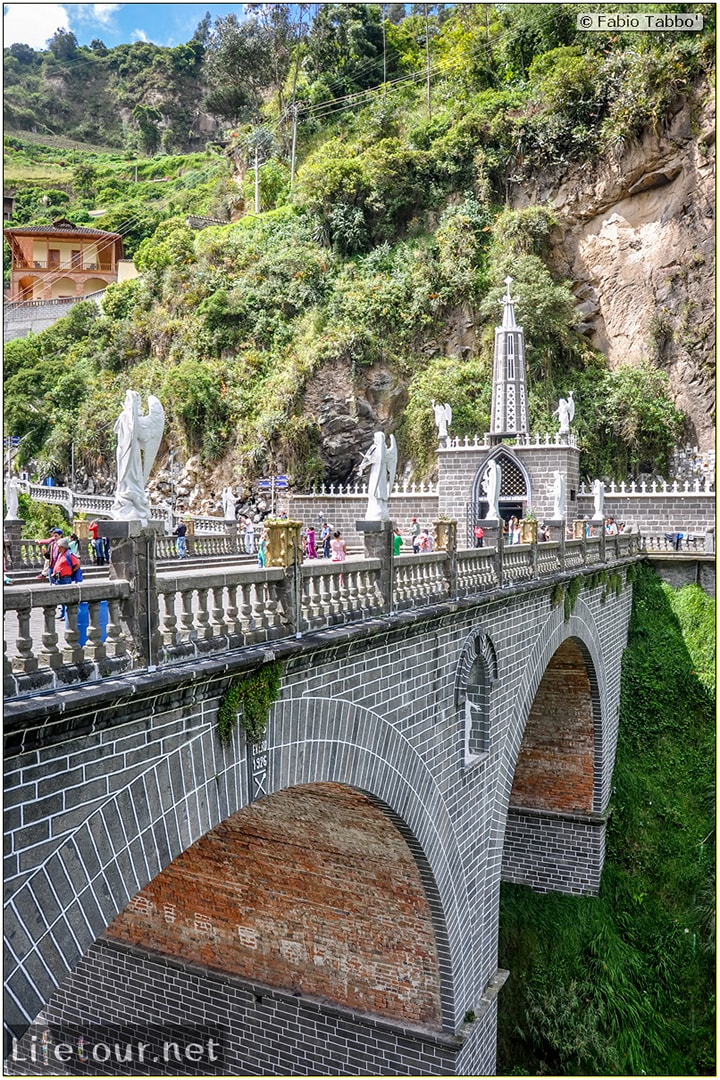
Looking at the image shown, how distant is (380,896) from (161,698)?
6.68m

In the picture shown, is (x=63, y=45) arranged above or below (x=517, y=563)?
above

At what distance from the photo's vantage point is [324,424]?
114 ft

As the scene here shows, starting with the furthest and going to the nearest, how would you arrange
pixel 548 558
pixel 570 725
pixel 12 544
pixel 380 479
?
pixel 570 725, pixel 548 558, pixel 12 544, pixel 380 479

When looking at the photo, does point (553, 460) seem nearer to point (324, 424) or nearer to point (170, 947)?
point (324, 424)

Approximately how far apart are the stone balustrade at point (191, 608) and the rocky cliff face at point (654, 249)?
1096 inches

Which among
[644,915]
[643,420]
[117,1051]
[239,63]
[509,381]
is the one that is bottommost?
[644,915]

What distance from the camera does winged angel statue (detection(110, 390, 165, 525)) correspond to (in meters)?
6.42

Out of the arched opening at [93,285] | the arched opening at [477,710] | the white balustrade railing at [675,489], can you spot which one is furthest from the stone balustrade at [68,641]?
the arched opening at [93,285]

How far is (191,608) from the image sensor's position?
21.1ft

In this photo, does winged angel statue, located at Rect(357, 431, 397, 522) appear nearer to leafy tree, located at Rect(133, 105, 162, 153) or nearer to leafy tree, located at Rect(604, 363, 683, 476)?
leafy tree, located at Rect(604, 363, 683, 476)

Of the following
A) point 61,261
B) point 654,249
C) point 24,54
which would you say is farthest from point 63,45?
point 654,249

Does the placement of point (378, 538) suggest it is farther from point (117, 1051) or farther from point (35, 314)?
point (35, 314)

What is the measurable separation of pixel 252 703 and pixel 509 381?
26.4 m

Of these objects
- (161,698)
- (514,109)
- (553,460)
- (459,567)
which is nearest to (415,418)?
(553,460)
